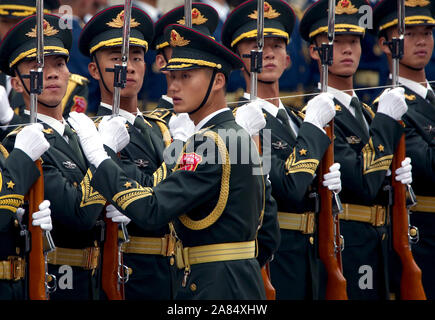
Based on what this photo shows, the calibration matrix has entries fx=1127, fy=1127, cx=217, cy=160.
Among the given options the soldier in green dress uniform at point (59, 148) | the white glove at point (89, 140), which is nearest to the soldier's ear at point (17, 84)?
the soldier in green dress uniform at point (59, 148)

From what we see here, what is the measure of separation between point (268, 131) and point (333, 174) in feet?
2.25

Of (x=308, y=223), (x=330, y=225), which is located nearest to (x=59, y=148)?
(x=308, y=223)

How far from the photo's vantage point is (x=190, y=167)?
770 centimetres

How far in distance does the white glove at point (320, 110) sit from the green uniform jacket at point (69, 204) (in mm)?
2001

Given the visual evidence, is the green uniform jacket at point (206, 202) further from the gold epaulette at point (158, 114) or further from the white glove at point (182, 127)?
the gold epaulette at point (158, 114)

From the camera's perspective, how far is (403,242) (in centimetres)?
1049

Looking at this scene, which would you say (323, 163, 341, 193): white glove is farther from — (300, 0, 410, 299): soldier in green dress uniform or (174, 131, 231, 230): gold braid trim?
(174, 131, 231, 230): gold braid trim

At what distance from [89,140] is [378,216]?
3506 millimetres

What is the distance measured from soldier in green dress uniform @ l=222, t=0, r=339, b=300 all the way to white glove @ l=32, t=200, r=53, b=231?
214cm

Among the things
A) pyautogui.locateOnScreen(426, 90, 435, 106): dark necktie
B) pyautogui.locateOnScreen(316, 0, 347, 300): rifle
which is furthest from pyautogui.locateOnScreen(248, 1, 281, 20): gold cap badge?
pyautogui.locateOnScreen(426, 90, 435, 106): dark necktie

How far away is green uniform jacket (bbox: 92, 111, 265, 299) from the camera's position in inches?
301

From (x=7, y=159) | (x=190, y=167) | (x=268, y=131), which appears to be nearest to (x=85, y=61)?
(x=268, y=131)

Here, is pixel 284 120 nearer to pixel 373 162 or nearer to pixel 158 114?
pixel 373 162
